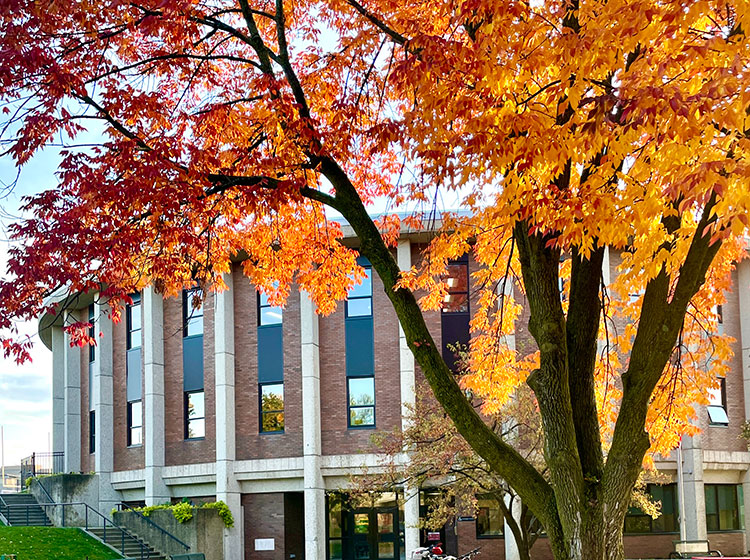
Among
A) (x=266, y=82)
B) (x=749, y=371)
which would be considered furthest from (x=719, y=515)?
(x=266, y=82)

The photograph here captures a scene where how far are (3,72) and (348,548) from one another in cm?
2853

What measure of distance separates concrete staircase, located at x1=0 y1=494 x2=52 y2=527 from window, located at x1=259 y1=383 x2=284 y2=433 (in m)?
9.72

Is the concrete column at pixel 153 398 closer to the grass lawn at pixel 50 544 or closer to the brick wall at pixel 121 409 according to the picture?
the brick wall at pixel 121 409

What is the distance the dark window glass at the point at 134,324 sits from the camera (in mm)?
40344

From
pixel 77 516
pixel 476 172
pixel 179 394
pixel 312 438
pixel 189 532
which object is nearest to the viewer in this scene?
pixel 476 172

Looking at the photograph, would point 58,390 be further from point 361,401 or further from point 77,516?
point 361,401

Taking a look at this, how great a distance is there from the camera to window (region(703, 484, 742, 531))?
35844mm

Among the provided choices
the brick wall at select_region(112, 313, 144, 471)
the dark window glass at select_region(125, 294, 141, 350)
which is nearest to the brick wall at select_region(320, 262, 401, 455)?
the brick wall at select_region(112, 313, 144, 471)

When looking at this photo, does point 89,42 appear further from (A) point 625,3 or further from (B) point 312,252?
(A) point 625,3

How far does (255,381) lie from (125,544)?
24.2 feet

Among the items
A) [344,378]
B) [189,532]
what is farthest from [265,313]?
[189,532]

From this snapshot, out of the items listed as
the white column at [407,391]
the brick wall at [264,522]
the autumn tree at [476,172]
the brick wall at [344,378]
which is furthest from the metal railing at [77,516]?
the autumn tree at [476,172]

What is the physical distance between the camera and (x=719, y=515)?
118 ft

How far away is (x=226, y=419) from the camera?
117ft
